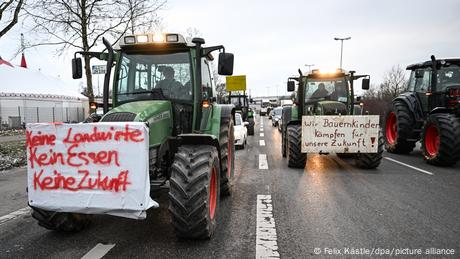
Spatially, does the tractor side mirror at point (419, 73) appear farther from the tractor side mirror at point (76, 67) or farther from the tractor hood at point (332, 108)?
the tractor side mirror at point (76, 67)

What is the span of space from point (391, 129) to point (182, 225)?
10.6 metres

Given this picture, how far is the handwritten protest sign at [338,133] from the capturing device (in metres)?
8.21

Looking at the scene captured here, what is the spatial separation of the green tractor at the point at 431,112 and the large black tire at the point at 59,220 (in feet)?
26.3

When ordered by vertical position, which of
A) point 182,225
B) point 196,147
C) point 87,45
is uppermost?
point 87,45

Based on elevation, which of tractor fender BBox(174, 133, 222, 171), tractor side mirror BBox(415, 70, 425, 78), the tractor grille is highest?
tractor side mirror BBox(415, 70, 425, 78)

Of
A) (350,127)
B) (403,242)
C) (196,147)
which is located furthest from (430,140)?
(196,147)

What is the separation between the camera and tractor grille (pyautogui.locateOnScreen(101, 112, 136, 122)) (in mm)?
4152

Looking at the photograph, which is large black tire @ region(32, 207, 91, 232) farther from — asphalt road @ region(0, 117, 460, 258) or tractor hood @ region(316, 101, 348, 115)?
tractor hood @ region(316, 101, 348, 115)

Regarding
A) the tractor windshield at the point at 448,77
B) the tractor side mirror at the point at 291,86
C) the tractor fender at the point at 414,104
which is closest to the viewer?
the tractor windshield at the point at 448,77

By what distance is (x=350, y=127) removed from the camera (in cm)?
830

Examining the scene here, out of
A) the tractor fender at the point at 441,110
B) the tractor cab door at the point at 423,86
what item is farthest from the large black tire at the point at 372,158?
the tractor cab door at the point at 423,86

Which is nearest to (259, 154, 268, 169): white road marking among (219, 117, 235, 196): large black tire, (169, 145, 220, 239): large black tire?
(219, 117, 235, 196): large black tire

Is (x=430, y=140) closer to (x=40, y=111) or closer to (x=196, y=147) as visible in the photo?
(x=196, y=147)

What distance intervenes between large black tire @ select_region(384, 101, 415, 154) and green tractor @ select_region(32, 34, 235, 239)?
23.6ft
